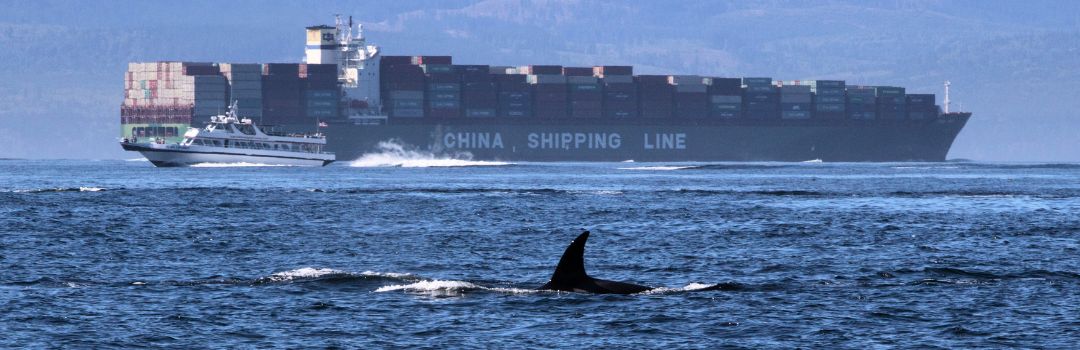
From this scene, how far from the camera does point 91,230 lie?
153 ft

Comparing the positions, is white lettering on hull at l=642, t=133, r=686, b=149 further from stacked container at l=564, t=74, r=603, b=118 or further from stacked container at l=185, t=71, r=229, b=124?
stacked container at l=185, t=71, r=229, b=124

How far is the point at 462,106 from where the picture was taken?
187125 mm

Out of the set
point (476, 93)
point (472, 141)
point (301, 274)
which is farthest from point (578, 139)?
point (301, 274)

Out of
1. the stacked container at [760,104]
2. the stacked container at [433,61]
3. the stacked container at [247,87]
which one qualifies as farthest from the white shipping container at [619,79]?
the stacked container at [247,87]

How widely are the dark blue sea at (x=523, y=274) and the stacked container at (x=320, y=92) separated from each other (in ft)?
359

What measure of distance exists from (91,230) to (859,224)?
23545mm

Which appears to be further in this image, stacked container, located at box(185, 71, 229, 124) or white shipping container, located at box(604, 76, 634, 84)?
white shipping container, located at box(604, 76, 634, 84)

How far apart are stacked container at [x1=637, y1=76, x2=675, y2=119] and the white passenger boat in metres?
62.3

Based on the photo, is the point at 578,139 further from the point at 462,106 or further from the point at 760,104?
the point at 760,104

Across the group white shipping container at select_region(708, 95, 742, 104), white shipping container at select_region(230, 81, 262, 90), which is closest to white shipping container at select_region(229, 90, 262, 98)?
white shipping container at select_region(230, 81, 262, 90)

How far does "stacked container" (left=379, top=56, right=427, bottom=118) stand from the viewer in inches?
7210

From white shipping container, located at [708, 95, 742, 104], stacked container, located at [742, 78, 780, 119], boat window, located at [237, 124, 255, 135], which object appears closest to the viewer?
boat window, located at [237, 124, 255, 135]

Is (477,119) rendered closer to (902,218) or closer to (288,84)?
(288,84)

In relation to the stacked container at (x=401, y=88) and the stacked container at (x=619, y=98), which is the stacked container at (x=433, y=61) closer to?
the stacked container at (x=401, y=88)
